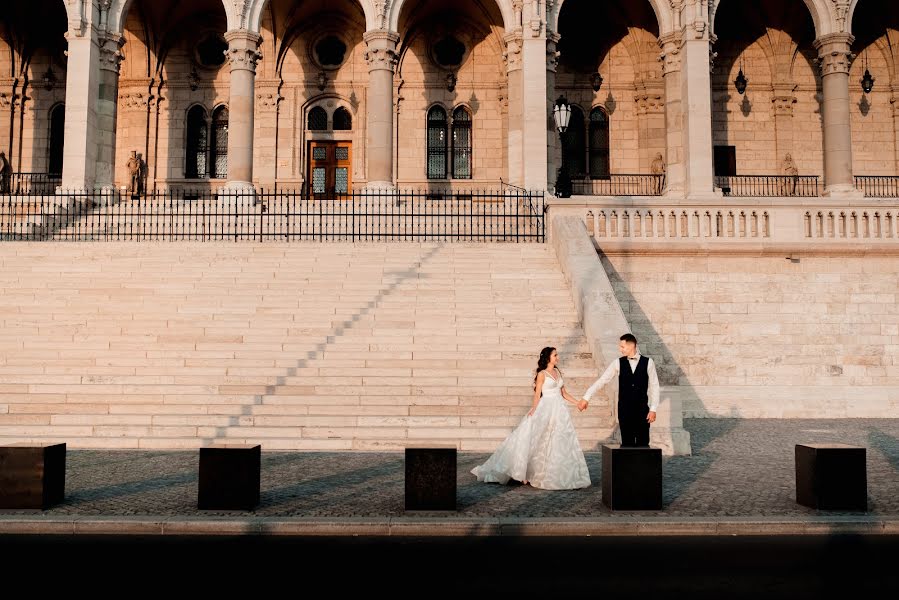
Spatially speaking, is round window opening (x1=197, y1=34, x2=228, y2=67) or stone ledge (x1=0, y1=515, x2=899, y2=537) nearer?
stone ledge (x1=0, y1=515, x2=899, y2=537)

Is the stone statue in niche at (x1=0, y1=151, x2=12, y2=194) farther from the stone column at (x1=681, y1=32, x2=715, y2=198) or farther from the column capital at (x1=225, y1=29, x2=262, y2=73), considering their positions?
the stone column at (x1=681, y1=32, x2=715, y2=198)

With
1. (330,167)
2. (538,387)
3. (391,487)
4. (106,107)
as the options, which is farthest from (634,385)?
(330,167)

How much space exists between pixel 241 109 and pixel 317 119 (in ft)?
20.8

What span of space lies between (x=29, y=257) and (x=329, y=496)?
1287cm

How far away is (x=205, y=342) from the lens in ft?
44.6

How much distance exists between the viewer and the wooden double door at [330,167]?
100 ft

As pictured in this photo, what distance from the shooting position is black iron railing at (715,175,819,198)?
29250 millimetres

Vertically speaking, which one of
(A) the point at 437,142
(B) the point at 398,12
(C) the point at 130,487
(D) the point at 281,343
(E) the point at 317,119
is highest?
(B) the point at 398,12

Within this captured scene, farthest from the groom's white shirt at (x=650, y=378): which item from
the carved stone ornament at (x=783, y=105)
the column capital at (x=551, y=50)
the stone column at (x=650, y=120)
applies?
the carved stone ornament at (x=783, y=105)

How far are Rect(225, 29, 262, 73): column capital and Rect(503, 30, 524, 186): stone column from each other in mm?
8229

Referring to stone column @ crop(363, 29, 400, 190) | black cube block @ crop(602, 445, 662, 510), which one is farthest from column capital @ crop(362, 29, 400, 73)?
black cube block @ crop(602, 445, 662, 510)

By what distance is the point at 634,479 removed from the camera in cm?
730

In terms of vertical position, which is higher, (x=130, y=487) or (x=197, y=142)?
(x=197, y=142)

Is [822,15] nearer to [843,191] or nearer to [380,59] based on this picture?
[843,191]
